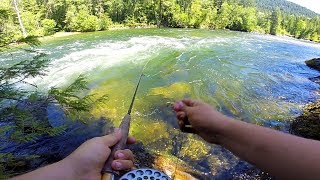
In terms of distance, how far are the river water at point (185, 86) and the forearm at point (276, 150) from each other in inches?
208

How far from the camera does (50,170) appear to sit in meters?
1.79

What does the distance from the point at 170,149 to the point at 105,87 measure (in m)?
5.68

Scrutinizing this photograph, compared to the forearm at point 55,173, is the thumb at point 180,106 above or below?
above

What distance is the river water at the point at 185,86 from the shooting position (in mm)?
7695

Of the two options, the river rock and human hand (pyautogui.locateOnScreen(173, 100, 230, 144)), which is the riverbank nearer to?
human hand (pyautogui.locateOnScreen(173, 100, 230, 144))

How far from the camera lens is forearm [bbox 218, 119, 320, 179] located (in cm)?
106

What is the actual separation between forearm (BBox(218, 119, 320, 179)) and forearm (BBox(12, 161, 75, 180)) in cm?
95

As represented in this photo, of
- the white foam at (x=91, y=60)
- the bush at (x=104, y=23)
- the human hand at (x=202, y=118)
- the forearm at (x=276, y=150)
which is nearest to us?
the forearm at (x=276, y=150)

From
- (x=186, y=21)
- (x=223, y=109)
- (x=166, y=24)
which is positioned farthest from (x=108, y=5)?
(x=223, y=109)

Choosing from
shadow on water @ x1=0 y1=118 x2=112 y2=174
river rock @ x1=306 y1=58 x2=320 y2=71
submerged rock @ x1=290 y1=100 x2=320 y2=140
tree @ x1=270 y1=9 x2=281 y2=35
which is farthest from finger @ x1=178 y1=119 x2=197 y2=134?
tree @ x1=270 y1=9 x2=281 y2=35

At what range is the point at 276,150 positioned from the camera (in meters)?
1.19

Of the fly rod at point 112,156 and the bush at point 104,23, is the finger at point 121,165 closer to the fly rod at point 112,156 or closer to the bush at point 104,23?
the fly rod at point 112,156

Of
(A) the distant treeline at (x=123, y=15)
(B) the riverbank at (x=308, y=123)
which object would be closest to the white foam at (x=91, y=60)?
(B) the riverbank at (x=308, y=123)

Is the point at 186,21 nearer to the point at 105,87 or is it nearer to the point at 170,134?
the point at 105,87
